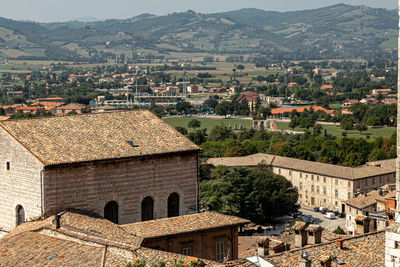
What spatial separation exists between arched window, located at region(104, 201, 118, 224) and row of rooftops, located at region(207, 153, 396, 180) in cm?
5098

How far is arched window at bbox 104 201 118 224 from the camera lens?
98.1 ft

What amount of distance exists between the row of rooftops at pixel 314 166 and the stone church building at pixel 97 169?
4900cm

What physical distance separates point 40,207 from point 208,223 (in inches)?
240

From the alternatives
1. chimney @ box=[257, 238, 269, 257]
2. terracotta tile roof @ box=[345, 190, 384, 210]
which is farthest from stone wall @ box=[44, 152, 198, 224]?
terracotta tile roof @ box=[345, 190, 384, 210]

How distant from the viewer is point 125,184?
98.6 feet

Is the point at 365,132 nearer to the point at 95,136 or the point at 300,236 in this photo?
A: the point at 95,136

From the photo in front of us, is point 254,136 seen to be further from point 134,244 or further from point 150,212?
point 134,244

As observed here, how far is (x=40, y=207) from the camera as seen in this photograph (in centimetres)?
2822

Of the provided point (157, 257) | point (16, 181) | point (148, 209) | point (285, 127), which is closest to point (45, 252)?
point (157, 257)

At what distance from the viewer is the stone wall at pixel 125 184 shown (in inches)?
1120

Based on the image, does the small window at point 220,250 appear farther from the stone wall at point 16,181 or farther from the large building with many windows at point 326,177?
the large building with many windows at point 326,177

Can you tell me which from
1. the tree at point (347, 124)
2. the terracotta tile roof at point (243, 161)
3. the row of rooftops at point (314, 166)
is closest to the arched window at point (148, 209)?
the row of rooftops at point (314, 166)

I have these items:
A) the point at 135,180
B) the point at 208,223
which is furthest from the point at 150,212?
the point at 208,223

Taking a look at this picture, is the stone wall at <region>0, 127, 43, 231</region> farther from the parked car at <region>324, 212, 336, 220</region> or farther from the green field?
the green field
